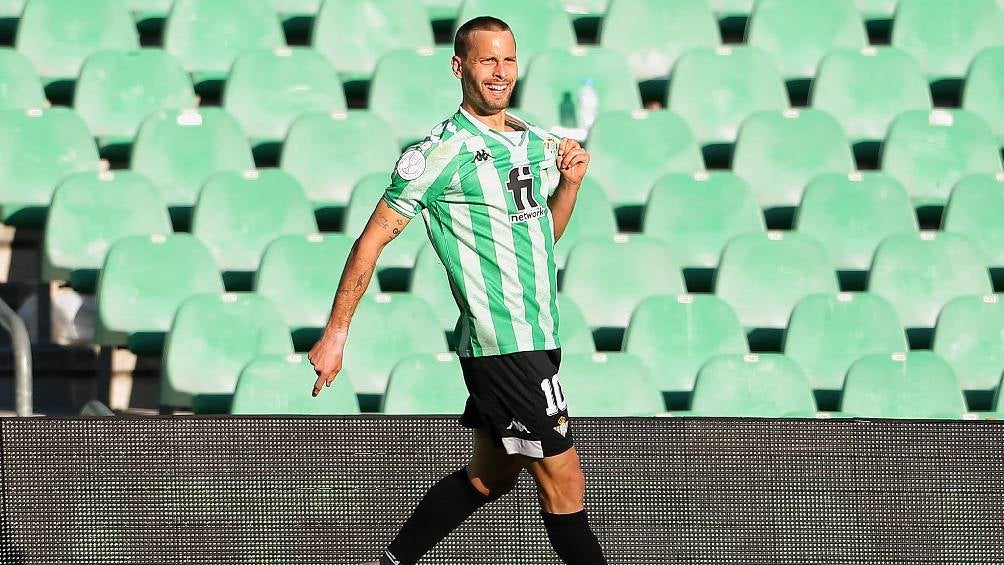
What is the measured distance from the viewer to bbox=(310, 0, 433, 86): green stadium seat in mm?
6742

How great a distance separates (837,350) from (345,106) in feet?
7.94

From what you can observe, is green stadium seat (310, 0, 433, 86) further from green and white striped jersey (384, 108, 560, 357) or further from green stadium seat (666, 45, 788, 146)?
green and white striped jersey (384, 108, 560, 357)

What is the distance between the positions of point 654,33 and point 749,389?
245 centimetres

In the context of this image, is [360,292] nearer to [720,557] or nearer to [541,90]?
[720,557]

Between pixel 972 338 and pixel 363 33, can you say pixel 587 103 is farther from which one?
pixel 972 338

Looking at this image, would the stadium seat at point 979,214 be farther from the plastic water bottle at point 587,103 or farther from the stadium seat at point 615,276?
the plastic water bottle at point 587,103

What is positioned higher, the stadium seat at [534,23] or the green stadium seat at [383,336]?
the stadium seat at [534,23]

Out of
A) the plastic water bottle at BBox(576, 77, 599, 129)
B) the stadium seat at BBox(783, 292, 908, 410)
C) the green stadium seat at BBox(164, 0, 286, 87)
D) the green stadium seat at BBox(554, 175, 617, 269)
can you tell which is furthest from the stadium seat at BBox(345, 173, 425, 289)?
the stadium seat at BBox(783, 292, 908, 410)

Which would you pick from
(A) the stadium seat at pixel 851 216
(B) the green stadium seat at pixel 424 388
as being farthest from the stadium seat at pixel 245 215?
(A) the stadium seat at pixel 851 216

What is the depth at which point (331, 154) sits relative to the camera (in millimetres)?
6020

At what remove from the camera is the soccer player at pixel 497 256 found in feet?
10.2

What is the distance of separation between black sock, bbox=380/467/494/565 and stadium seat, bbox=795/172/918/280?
2.94 metres

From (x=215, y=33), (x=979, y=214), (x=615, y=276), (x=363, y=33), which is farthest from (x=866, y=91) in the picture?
(x=215, y=33)

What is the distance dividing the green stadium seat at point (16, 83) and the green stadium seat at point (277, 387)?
2.06 metres
